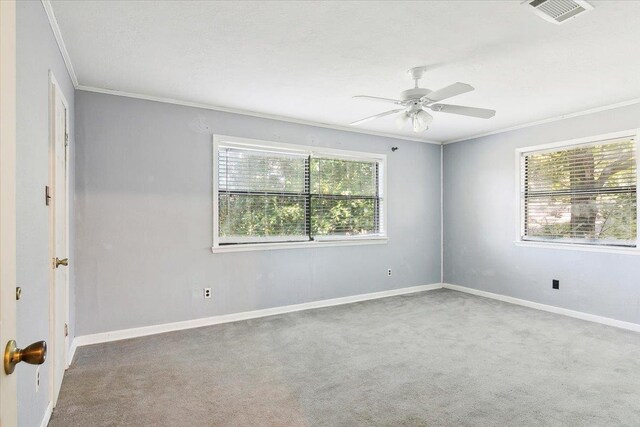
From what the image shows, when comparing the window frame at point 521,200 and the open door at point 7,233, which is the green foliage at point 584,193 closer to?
the window frame at point 521,200

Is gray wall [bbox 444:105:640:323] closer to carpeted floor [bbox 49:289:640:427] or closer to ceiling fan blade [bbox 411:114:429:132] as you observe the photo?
carpeted floor [bbox 49:289:640:427]

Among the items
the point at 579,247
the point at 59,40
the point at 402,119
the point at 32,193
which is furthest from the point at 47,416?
the point at 579,247

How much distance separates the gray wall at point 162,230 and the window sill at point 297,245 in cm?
6

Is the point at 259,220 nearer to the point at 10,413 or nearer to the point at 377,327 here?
the point at 377,327

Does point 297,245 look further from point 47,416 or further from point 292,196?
point 47,416

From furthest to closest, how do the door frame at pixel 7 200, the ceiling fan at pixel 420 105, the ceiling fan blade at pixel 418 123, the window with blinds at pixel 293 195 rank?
1. the window with blinds at pixel 293 195
2. the ceiling fan blade at pixel 418 123
3. the ceiling fan at pixel 420 105
4. the door frame at pixel 7 200

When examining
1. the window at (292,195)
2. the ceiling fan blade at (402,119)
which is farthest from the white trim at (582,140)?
the ceiling fan blade at (402,119)

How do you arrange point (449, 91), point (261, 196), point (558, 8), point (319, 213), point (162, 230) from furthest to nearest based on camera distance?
1. point (319, 213)
2. point (261, 196)
3. point (162, 230)
4. point (449, 91)
5. point (558, 8)

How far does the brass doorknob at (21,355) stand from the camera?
2.65 feet

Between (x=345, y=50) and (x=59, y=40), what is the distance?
1986 mm

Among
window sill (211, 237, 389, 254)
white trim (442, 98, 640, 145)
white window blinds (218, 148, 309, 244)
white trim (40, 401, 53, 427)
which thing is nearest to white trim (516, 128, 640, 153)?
white trim (442, 98, 640, 145)

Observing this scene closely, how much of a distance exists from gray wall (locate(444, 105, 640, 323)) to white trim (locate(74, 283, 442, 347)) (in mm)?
1148

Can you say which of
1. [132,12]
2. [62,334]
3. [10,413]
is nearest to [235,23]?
[132,12]

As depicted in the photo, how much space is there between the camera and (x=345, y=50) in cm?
271
